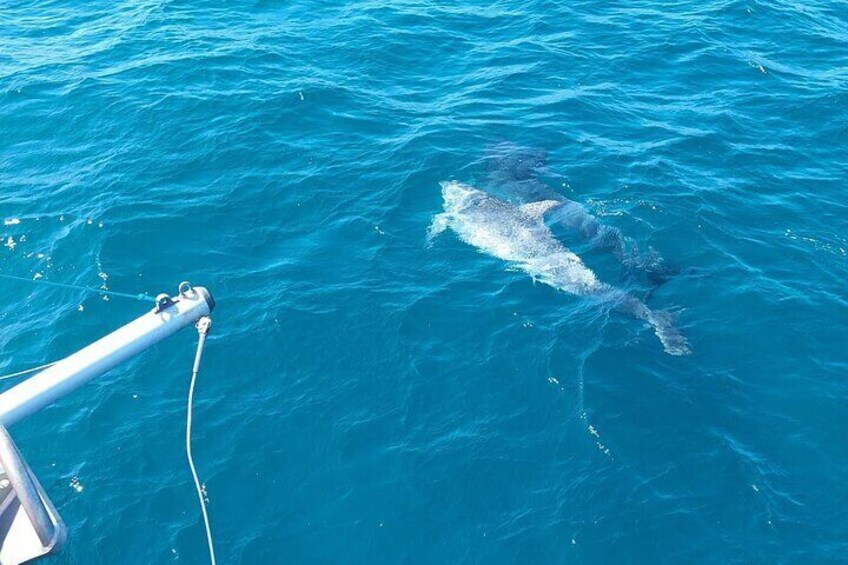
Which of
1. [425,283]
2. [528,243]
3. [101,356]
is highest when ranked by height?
[101,356]

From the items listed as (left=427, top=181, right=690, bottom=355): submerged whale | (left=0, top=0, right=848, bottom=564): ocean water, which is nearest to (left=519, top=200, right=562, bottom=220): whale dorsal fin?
(left=427, top=181, right=690, bottom=355): submerged whale

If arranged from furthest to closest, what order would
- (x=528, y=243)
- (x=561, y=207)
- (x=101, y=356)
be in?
(x=561, y=207), (x=528, y=243), (x=101, y=356)

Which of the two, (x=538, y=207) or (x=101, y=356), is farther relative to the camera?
(x=538, y=207)

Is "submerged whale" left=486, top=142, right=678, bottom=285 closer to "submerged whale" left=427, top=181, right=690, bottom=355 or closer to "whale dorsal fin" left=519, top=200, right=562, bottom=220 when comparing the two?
"whale dorsal fin" left=519, top=200, right=562, bottom=220

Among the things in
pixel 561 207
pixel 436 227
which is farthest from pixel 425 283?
pixel 561 207

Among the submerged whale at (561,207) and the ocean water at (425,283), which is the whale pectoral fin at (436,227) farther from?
the submerged whale at (561,207)

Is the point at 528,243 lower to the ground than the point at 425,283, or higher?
lower

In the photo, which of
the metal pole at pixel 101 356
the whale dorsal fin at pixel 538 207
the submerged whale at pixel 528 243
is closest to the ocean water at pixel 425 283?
the submerged whale at pixel 528 243

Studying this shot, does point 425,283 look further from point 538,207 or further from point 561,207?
point 561,207
